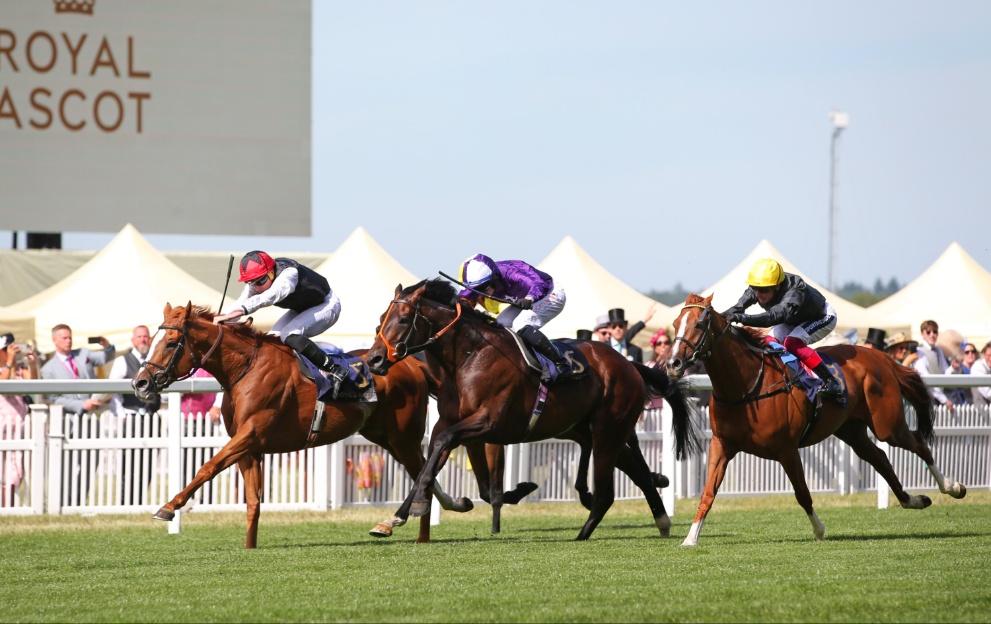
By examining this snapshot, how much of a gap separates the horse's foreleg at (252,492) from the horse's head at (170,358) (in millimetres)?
719

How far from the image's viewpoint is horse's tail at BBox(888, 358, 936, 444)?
426 inches

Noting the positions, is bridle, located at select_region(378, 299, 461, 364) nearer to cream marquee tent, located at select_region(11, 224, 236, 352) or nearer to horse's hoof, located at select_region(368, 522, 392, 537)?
horse's hoof, located at select_region(368, 522, 392, 537)

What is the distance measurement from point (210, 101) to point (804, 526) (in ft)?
58.8

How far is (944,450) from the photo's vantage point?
14172 millimetres

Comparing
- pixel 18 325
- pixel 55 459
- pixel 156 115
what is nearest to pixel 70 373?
pixel 55 459

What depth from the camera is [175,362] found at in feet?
30.6

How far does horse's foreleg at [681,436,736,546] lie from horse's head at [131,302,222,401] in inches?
132

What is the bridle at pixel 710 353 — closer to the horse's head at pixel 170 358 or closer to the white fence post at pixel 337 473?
the horse's head at pixel 170 358

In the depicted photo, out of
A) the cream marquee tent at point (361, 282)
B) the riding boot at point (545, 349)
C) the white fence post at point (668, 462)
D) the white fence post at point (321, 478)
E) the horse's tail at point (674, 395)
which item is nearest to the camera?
the riding boot at point (545, 349)

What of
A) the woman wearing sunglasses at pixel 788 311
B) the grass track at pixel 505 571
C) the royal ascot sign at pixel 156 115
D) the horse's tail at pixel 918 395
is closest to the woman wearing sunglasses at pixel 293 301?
the grass track at pixel 505 571

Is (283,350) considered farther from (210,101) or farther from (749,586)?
(210,101)

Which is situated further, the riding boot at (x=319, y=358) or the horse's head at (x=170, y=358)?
the riding boot at (x=319, y=358)

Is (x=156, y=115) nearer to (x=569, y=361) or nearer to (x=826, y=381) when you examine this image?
(x=569, y=361)

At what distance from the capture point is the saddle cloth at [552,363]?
9.48 m
